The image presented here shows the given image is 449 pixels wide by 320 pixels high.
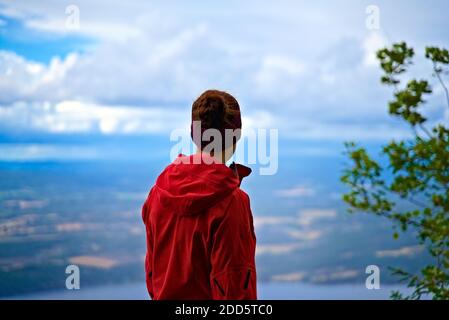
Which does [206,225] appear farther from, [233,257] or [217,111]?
[217,111]

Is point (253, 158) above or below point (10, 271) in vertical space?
above

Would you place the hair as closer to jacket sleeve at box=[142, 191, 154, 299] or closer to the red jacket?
the red jacket

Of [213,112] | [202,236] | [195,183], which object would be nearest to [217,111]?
[213,112]

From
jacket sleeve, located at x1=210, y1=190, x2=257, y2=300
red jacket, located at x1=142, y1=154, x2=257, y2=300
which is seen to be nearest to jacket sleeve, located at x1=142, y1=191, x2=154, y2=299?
red jacket, located at x1=142, y1=154, x2=257, y2=300

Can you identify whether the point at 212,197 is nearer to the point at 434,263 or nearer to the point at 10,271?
the point at 434,263

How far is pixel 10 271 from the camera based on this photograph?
488 centimetres

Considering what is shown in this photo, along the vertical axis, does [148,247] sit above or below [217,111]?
below

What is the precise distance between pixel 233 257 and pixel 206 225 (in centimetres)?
9

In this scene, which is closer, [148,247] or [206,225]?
[206,225]

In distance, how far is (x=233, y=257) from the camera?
1.39 meters
